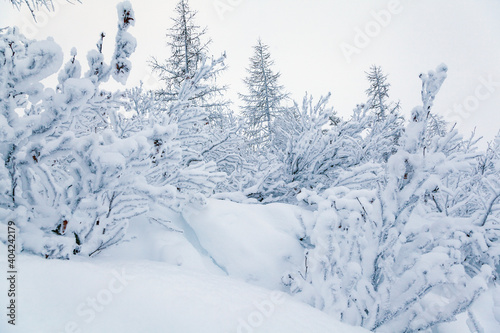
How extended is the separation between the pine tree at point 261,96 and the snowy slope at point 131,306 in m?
15.2

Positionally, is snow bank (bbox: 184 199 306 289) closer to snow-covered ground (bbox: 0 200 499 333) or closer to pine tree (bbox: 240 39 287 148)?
snow-covered ground (bbox: 0 200 499 333)

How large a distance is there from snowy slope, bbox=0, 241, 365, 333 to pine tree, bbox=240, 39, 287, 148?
50.0ft

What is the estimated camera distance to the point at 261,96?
58.1ft

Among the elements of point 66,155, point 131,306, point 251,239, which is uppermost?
point 66,155

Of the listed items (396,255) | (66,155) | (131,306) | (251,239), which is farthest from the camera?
(251,239)

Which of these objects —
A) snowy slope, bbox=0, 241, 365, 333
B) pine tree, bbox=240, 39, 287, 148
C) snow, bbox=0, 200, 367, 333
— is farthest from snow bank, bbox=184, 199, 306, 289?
pine tree, bbox=240, 39, 287, 148

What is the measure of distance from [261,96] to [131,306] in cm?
1754

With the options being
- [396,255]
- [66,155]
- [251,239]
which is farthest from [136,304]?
[396,255]

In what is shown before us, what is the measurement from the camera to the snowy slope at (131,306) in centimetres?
87

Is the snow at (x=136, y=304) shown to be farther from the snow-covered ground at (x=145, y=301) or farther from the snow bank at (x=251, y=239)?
the snow bank at (x=251, y=239)

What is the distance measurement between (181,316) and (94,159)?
847 mm

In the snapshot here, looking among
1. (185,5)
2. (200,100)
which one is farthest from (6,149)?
(185,5)

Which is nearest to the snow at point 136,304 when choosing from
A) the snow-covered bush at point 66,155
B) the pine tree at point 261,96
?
the snow-covered bush at point 66,155

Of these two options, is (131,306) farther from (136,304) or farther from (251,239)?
(251,239)
